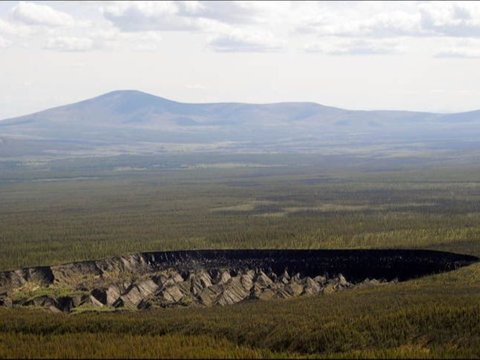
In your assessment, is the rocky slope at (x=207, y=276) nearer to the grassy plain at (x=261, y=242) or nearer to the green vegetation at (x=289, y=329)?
the grassy plain at (x=261, y=242)

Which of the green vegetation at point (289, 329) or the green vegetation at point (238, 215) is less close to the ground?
the green vegetation at point (289, 329)

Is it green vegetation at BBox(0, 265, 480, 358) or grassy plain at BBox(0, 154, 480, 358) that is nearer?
green vegetation at BBox(0, 265, 480, 358)

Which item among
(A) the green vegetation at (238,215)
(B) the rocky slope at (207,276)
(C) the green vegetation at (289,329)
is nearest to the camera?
(C) the green vegetation at (289,329)

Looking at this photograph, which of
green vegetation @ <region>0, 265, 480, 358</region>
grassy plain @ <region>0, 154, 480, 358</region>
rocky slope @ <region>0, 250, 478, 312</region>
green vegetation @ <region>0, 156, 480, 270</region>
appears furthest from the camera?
green vegetation @ <region>0, 156, 480, 270</region>

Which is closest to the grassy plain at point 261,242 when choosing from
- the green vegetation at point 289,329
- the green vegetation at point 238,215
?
the green vegetation at point 289,329

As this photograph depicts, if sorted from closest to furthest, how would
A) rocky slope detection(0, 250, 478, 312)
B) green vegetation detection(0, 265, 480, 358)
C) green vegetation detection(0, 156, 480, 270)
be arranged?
green vegetation detection(0, 265, 480, 358) → rocky slope detection(0, 250, 478, 312) → green vegetation detection(0, 156, 480, 270)

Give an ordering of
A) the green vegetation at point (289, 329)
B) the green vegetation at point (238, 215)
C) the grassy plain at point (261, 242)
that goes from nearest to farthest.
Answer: the green vegetation at point (289, 329) → the grassy plain at point (261, 242) → the green vegetation at point (238, 215)

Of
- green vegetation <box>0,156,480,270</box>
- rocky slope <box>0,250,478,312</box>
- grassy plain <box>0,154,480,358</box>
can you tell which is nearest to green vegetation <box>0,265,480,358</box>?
grassy plain <box>0,154,480,358</box>

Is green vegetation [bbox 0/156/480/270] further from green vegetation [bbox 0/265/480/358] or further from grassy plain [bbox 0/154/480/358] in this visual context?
green vegetation [bbox 0/265/480/358]
